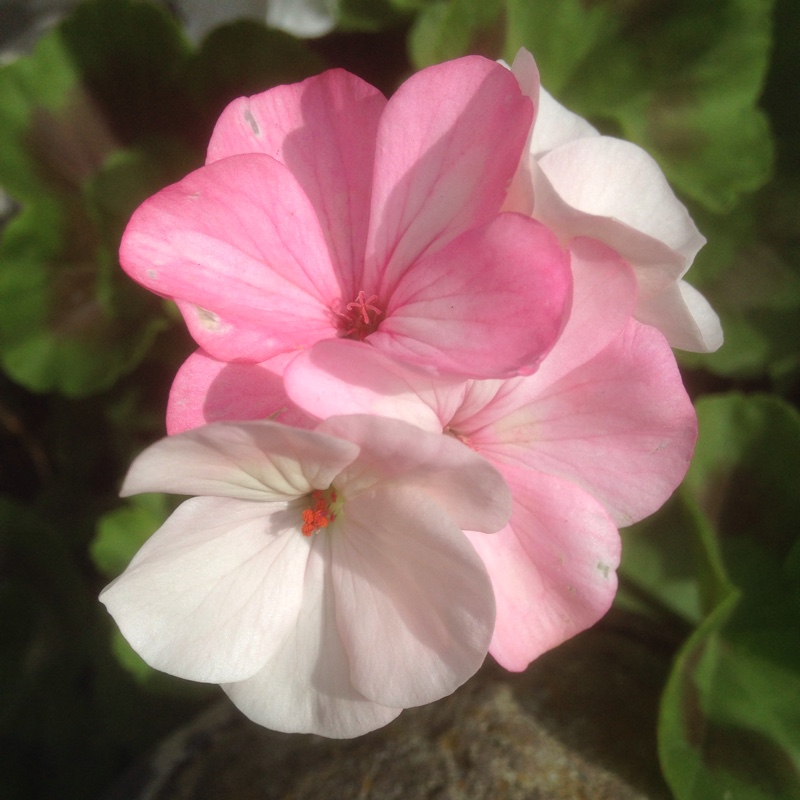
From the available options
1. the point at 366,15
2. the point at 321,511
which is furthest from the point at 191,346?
the point at 321,511

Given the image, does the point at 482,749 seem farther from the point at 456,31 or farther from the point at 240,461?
the point at 456,31

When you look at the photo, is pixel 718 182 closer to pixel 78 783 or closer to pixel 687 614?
pixel 687 614

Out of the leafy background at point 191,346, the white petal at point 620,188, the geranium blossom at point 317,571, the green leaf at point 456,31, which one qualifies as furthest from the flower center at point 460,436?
the green leaf at point 456,31

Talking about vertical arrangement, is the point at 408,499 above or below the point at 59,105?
below

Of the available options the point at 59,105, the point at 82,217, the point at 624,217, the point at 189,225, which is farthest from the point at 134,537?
the point at 624,217

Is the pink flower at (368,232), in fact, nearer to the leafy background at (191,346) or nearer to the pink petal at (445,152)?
the pink petal at (445,152)

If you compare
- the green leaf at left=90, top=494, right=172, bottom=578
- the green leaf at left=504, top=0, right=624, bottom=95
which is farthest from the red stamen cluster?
the green leaf at left=504, top=0, right=624, bottom=95

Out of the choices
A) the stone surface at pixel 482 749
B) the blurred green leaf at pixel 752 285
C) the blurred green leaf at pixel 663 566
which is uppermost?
the blurred green leaf at pixel 752 285
